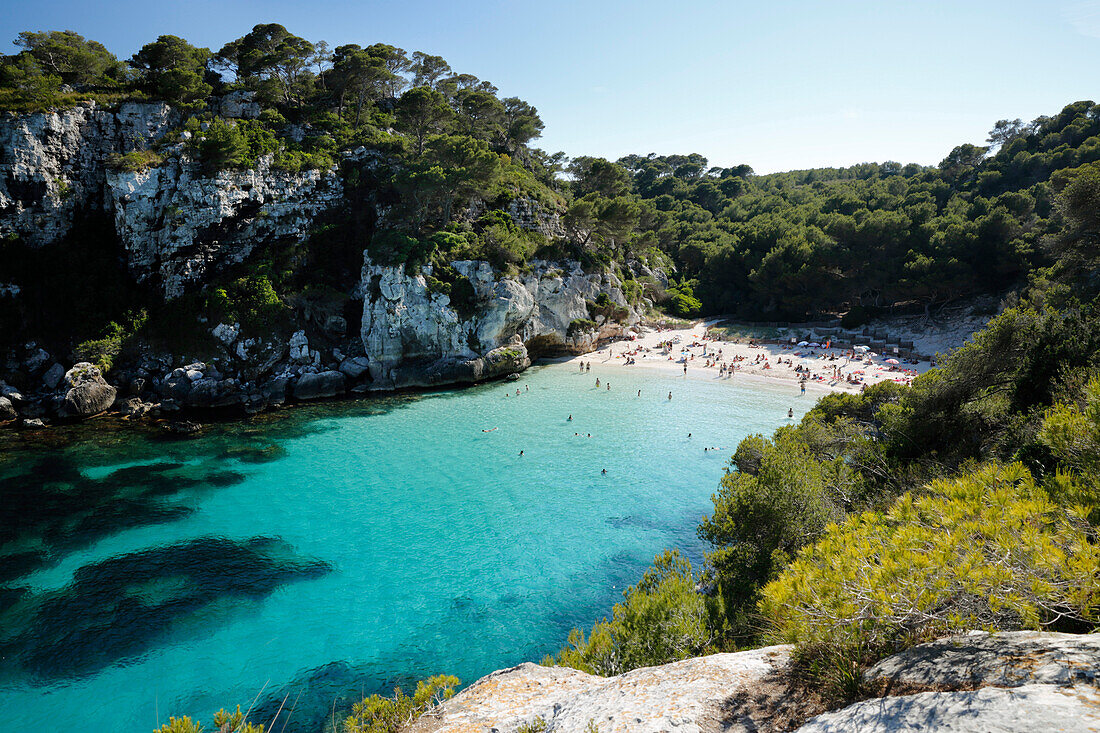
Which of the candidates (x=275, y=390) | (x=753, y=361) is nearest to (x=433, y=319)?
(x=275, y=390)

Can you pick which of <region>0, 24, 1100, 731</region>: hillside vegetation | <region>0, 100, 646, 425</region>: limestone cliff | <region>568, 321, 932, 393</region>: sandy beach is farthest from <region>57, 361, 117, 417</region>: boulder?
<region>568, 321, 932, 393</region>: sandy beach

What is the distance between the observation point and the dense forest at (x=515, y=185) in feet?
117

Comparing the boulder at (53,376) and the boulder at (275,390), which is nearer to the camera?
the boulder at (53,376)

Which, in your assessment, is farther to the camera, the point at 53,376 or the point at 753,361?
the point at 753,361

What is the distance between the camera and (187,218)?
3181 cm

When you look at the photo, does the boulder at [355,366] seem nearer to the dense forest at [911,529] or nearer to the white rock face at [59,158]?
the white rock face at [59,158]

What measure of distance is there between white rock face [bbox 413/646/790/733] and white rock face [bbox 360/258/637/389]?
29.4 m

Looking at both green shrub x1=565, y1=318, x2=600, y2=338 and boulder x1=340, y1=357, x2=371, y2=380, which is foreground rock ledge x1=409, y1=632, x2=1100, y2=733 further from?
green shrub x1=565, y1=318, x2=600, y2=338

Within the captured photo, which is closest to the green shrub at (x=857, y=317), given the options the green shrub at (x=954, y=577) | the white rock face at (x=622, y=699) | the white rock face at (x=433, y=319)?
the white rock face at (x=433, y=319)

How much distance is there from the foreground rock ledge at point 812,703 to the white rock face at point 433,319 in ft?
96.7

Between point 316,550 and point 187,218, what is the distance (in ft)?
95.6

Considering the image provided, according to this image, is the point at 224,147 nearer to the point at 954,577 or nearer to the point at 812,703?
the point at 812,703

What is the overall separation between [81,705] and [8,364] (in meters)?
30.1

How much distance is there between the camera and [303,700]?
10.5 metres
